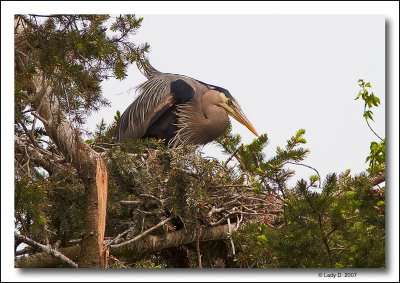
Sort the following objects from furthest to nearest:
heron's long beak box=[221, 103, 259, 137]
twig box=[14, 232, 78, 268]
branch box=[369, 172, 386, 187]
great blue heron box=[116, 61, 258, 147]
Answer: great blue heron box=[116, 61, 258, 147] → heron's long beak box=[221, 103, 259, 137] → branch box=[369, 172, 386, 187] → twig box=[14, 232, 78, 268]

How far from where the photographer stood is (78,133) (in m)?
2.86

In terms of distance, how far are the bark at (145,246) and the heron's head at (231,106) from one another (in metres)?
0.83

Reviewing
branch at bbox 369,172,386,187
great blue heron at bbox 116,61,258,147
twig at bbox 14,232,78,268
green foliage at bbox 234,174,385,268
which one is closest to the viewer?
green foliage at bbox 234,174,385,268

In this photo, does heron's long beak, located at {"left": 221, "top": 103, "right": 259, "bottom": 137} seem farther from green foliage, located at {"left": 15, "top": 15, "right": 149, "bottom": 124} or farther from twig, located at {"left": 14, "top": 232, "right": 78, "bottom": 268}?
twig, located at {"left": 14, "top": 232, "right": 78, "bottom": 268}

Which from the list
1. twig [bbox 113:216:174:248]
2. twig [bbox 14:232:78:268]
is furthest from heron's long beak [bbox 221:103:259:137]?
twig [bbox 14:232:78:268]

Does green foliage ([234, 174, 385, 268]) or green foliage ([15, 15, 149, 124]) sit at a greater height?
green foliage ([15, 15, 149, 124])

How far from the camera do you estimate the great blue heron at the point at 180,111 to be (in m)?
4.30

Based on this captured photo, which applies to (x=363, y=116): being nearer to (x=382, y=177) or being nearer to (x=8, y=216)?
(x=382, y=177)

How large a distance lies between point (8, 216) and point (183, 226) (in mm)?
873

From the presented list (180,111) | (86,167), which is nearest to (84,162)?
(86,167)

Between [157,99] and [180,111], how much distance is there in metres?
0.15

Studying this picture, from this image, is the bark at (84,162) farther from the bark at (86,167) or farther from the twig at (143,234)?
the twig at (143,234)

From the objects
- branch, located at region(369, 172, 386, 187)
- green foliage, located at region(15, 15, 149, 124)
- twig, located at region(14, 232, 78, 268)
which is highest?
green foliage, located at region(15, 15, 149, 124)

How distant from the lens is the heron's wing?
430 centimetres
